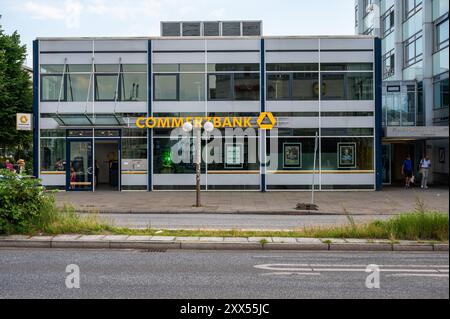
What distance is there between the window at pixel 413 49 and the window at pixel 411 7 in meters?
1.71

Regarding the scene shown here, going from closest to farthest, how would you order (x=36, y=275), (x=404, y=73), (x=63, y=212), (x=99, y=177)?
(x=36, y=275), (x=63, y=212), (x=99, y=177), (x=404, y=73)

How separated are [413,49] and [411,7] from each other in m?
3.18

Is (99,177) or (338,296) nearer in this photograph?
(338,296)

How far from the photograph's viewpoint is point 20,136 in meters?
38.3

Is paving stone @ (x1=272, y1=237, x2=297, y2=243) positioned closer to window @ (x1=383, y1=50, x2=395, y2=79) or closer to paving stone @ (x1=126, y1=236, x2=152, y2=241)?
paving stone @ (x1=126, y1=236, x2=152, y2=241)

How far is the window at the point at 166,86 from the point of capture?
27.0 meters

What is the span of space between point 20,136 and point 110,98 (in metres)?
15.0

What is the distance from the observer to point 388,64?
134 feet

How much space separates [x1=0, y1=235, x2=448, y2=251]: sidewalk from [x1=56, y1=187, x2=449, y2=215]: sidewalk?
5.36 meters

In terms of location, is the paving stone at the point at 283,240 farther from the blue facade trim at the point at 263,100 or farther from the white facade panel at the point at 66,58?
the white facade panel at the point at 66,58

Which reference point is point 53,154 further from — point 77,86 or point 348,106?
point 348,106

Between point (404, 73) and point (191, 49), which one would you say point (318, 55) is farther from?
point (404, 73)

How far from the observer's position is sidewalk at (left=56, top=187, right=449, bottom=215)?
58.6 ft
